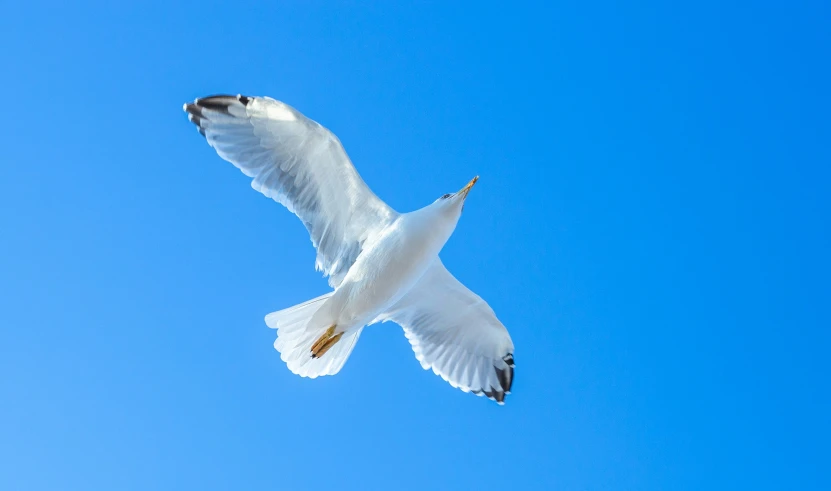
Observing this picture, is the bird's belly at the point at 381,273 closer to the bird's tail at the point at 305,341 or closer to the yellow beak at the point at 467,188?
the bird's tail at the point at 305,341

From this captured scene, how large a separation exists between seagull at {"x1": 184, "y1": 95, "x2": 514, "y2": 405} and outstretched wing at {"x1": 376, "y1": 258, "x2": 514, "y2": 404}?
69 millimetres

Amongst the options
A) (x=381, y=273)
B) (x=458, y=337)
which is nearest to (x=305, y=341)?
(x=381, y=273)

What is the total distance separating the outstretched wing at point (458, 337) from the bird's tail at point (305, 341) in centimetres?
45

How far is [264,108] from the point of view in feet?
19.4

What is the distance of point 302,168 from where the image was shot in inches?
240

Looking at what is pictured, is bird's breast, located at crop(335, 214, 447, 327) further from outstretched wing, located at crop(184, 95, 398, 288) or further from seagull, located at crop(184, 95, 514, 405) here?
outstretched wing, located at crop(184, 95, 398, 288)

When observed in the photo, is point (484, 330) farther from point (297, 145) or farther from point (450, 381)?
point (297, 145)

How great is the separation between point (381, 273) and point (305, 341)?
80cm

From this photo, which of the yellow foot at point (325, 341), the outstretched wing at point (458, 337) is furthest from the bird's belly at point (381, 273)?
the outstretched wing at point (458, 337)

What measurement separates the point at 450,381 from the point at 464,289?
33.4 inches

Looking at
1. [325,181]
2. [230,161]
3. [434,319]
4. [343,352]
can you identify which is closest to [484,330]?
[434,319]

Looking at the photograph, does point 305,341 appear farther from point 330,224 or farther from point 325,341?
point 330,224

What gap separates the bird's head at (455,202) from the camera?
5867 mm

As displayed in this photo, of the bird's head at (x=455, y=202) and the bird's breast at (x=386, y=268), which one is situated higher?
the bird's head at (x=455, y=202)
